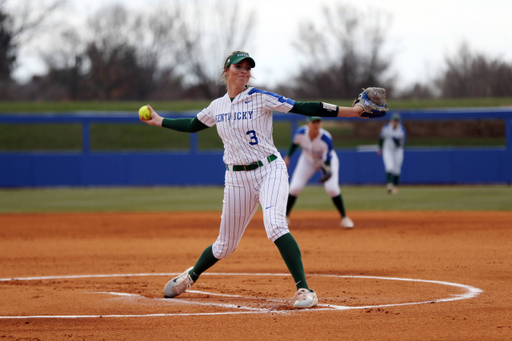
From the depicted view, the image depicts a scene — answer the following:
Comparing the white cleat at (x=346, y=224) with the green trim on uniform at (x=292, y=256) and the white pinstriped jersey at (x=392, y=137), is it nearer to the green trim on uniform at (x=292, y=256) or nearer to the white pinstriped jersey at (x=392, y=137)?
the green trim on uniform at (x=292, y=256)

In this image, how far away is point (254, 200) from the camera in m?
5.53

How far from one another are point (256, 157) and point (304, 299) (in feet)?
3.94

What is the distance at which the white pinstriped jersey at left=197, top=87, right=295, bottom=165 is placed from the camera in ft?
17.4

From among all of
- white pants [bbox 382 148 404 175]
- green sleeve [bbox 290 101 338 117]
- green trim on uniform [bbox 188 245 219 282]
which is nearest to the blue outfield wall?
white pants [bbox 382 148 404 175]

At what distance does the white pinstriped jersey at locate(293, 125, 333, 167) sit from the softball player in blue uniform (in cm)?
580

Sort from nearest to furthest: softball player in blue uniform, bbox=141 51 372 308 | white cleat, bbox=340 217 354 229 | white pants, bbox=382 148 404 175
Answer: softball player in blue uniform, bbox=141 51 372 308
white cleat, bbox=340 217 354 229
white pants, bbox=382 148 404 175

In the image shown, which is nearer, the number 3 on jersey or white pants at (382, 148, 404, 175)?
the number 3 on jersey

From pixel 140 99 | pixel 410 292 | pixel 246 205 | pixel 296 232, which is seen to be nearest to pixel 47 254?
pixel 296 232

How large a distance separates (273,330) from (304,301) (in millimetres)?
691

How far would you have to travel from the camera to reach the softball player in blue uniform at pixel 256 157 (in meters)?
5.20

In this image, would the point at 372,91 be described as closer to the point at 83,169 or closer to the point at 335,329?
the point at 335,329

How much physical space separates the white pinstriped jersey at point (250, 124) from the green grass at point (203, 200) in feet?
34.9

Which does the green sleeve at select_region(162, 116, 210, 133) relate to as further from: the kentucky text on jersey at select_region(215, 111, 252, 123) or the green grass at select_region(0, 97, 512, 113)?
the green grass at select_region(0, 97, 512, 113)

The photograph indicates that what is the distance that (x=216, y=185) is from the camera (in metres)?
25.8
